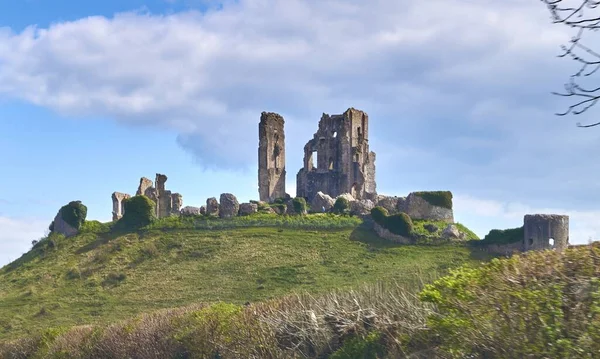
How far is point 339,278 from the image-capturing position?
180 feet

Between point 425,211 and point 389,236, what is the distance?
25.5 ft

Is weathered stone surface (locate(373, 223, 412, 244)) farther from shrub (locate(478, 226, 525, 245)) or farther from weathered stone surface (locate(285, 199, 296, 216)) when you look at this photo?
weathered stone surface (locate(285, 199, 296, 216))

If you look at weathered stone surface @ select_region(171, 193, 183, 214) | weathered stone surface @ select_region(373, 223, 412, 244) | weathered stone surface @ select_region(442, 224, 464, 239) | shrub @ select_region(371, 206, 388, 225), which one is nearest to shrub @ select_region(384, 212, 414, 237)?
weathered stone surface @ select_region(373, 223, 412, 244)

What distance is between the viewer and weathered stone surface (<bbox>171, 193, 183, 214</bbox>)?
81.4 m

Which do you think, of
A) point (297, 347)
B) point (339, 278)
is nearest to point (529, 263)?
point (297, 347)

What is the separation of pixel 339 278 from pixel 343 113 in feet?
123

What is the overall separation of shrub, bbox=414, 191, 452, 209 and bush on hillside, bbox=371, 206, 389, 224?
6.35 meters

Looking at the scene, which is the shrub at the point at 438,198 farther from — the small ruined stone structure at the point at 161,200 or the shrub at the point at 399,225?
the small ruined stone structure at the point at 161,200

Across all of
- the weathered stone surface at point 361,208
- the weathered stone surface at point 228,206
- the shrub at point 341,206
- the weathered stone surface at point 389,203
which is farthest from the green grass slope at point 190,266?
the weathered stone surface at point 389,203

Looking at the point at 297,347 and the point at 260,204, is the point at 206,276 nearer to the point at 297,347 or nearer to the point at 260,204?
the point at 260,204

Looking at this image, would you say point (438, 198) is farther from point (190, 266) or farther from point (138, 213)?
point (138, 213)

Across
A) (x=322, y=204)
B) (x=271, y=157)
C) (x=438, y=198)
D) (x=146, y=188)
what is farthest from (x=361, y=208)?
(x=146, y=188)

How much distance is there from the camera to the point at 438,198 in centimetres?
7081

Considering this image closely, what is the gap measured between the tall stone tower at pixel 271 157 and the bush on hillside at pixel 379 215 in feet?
72.3
